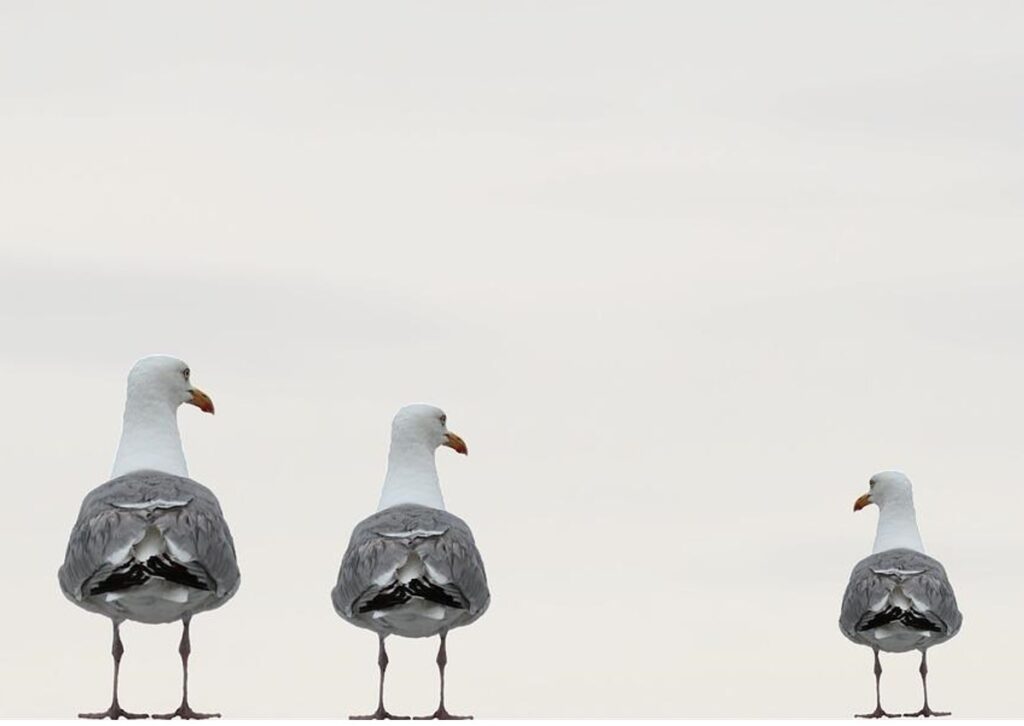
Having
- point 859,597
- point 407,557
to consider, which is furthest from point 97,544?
point 859,597

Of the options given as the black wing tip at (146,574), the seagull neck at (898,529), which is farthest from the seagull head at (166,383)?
the seagull neck at (898,529)

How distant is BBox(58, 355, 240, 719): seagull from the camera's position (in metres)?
37.1

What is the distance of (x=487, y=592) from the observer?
4044 centimetres

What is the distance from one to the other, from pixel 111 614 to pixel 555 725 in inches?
268

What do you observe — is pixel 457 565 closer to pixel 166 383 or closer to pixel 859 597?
pixel 166 383

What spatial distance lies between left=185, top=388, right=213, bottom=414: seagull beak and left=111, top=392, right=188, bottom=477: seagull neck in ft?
1.77

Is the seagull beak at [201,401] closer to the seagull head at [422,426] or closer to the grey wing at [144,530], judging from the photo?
the grey wing at [144,530]

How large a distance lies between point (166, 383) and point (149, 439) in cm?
101

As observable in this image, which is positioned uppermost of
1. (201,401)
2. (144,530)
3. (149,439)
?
(201,401)

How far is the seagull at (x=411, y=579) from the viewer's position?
39281 millimetres

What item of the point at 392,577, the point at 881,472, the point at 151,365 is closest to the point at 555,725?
the point at 392,577

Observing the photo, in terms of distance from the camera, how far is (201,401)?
1599 inches

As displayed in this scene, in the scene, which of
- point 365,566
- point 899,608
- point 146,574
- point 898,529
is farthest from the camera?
point 898,529

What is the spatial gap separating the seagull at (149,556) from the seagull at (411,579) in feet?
7.19
